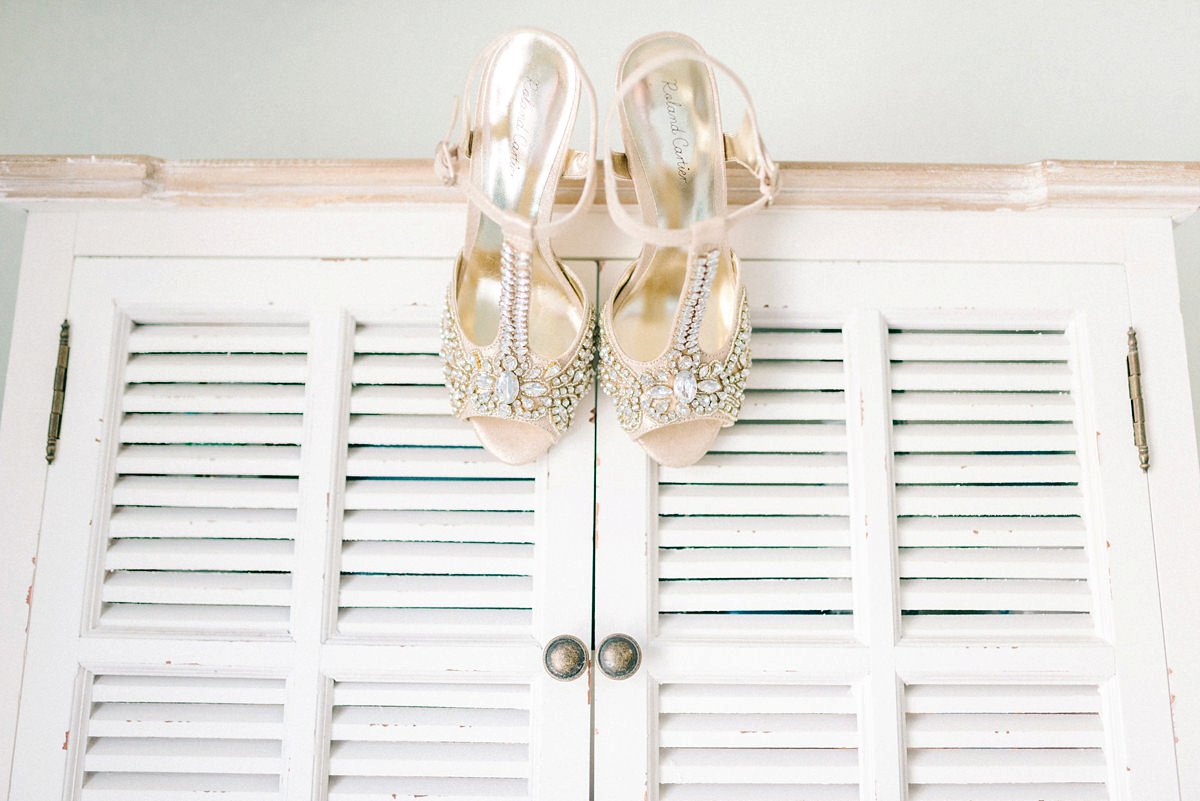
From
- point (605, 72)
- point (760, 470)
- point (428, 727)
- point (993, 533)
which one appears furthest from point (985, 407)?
point (605, 72)

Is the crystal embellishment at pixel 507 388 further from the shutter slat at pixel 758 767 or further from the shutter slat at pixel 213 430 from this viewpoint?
the shutter slat at pixel 758 767

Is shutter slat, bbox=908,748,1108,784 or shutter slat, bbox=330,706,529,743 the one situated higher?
shutter slat, bbox=330,706,529,743

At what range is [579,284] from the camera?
2.57 feet

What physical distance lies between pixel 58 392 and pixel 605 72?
87 cm

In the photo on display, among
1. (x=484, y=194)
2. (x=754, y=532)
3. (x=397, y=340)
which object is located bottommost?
(x=754, y=532)

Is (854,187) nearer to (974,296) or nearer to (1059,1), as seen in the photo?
(974,296)

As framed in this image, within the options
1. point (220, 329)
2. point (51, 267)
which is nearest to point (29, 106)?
point (51, 267)

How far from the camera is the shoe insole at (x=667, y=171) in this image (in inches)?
32.3

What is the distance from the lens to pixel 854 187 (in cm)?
80

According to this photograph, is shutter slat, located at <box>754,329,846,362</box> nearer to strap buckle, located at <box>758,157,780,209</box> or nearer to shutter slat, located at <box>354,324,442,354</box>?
strap buckle, located at <box>758,157,780,209</box>

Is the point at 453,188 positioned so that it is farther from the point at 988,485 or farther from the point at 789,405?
the point at 988,485

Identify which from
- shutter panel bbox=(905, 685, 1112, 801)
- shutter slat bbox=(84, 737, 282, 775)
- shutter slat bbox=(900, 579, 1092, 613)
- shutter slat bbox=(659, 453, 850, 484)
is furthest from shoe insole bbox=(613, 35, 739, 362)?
shutter slat bbox=(84, 737, 282, 775)

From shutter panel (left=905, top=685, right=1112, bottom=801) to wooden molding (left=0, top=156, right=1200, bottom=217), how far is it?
507 millimetres

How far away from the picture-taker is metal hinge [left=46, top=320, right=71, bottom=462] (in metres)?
0.78
